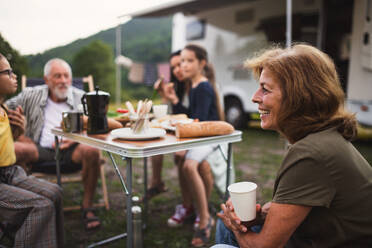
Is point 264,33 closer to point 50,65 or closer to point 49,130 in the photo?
point 50,65

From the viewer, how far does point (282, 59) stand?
1118 mm

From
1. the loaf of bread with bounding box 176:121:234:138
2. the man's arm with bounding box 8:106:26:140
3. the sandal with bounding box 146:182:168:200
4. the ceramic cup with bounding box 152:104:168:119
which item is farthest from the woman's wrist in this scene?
the man's arm with bounding box 8:106:26:140

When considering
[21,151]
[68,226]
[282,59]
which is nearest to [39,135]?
[21,151]

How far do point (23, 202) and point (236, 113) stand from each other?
238 inches

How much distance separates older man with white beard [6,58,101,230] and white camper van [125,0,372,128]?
4328 mm

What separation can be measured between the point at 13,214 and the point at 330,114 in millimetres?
1561

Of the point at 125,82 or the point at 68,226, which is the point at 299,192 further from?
the point at 125,82

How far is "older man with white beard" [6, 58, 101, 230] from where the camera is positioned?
2703mm

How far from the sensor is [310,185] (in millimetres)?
984

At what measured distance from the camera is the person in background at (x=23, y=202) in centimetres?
167

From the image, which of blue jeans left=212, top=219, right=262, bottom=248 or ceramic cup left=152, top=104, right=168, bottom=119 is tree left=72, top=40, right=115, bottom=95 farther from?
blue jeans left=212, top=219, right=262, bottom=248

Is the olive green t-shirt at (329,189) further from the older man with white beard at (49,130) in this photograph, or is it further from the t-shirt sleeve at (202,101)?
the older man with white beard at (49,130)

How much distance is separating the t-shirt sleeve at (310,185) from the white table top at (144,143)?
787 millimetres

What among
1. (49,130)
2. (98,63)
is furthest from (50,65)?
(98,63)
